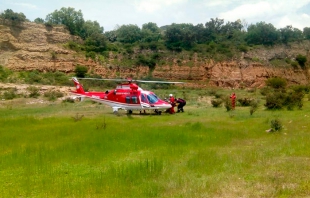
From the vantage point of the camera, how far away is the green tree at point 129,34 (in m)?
75.2

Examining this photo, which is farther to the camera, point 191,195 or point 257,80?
point 257,80

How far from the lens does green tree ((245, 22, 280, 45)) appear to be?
6981cm

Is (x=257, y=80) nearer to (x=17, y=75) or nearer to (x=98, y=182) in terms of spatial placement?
(x=17, y=75)

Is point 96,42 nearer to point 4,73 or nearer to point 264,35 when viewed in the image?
point 4,73

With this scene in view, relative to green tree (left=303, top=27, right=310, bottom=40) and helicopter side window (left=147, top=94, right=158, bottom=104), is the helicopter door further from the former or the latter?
green tree (left=303, top=27, right=310, bottom=40)

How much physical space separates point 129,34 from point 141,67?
1447 cm

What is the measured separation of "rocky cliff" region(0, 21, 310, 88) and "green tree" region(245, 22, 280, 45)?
2.35m

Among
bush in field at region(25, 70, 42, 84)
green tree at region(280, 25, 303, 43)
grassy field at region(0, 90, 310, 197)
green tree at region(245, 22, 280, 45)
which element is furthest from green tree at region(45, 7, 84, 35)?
grassy field at region(0, 90, 310, 197)

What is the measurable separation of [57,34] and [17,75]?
45.2 feet

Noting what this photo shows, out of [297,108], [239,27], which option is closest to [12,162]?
[297,108]

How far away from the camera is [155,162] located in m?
9.17

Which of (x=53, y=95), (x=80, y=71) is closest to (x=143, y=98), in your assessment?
(x=53, y=95)

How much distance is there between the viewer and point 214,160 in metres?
9.55

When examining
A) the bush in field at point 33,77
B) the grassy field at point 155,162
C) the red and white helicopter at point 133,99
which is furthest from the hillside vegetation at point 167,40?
the grassy field at point 155,162
